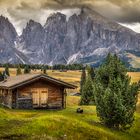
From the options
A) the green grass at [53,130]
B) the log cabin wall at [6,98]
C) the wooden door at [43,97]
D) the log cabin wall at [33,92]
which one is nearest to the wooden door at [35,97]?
the log cabin wall at [33,92]

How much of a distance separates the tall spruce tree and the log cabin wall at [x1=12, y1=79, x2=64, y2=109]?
37.3ft

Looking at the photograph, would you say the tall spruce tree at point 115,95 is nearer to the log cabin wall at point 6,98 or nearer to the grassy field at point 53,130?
the grassy field at point 53,130

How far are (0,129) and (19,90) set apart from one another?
2000 centimetres

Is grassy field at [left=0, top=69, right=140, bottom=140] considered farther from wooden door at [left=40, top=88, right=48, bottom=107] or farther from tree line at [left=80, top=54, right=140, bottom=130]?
wooden door at [left=40, top=88, right=48, bottom=107]

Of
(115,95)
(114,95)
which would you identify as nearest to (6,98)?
(114,95)

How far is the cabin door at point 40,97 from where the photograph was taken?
173 feet

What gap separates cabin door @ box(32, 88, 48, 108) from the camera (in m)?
52.8

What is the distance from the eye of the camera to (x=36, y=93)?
52938mm

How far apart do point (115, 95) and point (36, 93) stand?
59.4 feet

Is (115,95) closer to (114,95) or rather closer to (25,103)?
(114,95)

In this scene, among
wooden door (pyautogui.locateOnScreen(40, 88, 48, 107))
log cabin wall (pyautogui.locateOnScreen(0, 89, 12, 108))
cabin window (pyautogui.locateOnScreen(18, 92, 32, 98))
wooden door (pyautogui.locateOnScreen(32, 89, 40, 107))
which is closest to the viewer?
cabin window (pyautogui.locateOnScreen(18, 92, 32, 98))

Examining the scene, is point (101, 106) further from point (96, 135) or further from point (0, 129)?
point (0, 129)

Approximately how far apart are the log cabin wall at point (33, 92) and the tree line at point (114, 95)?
11381mm

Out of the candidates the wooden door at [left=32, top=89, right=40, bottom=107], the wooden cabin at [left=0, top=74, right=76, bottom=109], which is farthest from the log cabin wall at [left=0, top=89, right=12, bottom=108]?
the wooden door at [left=32, top=89, right=40, bottom=107]
